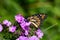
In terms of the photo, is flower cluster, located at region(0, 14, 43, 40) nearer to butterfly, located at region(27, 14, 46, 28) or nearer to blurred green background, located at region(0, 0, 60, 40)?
butterfly, located at region(27, 14, 46, 28)

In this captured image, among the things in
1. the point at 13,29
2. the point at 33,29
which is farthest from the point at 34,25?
the point at 13,29

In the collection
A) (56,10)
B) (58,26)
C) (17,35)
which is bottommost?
(17,35)

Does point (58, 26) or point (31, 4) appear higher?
point (31, 4)

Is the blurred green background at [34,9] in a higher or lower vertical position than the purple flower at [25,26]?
higher

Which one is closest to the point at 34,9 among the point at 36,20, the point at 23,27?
the point at 36,20

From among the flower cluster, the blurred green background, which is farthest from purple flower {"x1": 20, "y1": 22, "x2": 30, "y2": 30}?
the blurred green background

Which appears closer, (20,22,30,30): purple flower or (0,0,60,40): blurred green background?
(20,22,30,30): purple flower

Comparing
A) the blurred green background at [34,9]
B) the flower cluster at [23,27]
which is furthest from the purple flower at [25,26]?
the blurred green background at [34,9]

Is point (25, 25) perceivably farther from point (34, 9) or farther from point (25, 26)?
point (34, 9)

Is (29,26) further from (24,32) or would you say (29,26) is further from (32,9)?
(32,9)

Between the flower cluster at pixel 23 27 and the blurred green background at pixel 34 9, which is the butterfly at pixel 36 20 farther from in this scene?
the blurred green background at pixel 34 9

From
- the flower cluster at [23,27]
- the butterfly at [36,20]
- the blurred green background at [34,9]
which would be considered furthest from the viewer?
the blurred green background at [34,9]
